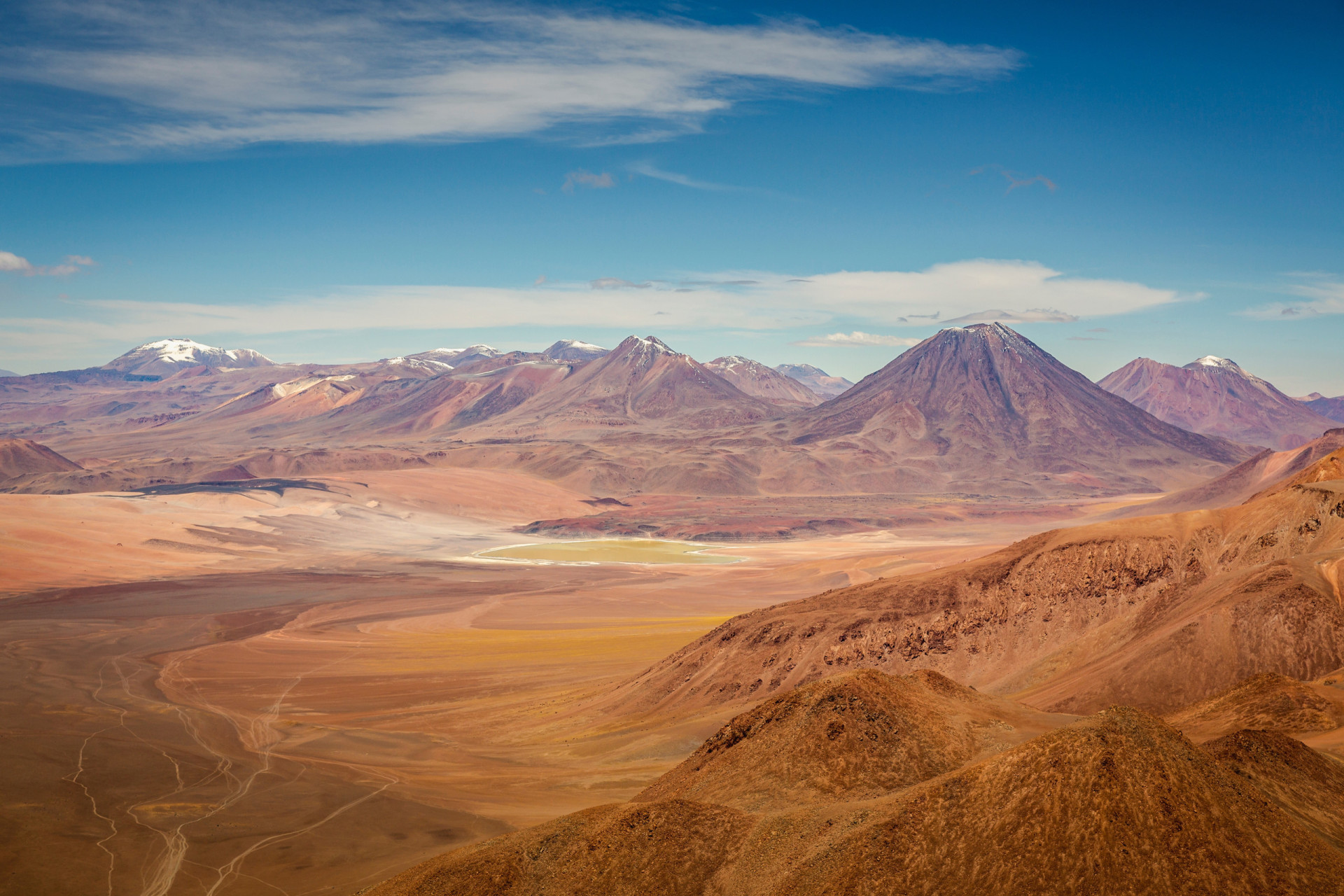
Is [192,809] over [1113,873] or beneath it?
beneath

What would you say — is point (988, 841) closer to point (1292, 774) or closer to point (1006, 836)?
point (1006, 836)

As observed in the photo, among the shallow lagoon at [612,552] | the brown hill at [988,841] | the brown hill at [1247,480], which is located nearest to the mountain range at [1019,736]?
the brown hill at [988,841]

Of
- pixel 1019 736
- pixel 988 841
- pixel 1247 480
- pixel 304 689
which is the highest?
pixel 1247 480

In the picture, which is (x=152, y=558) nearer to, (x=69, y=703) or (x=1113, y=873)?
(x=69, y=703)

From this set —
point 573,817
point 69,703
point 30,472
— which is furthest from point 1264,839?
point 30,472

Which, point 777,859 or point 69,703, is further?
point 69,703

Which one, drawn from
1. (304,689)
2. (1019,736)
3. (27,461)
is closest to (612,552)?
(304,689)

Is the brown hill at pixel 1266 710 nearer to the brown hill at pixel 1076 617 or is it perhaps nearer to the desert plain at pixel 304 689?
the brown hill at pixel 1076 617
